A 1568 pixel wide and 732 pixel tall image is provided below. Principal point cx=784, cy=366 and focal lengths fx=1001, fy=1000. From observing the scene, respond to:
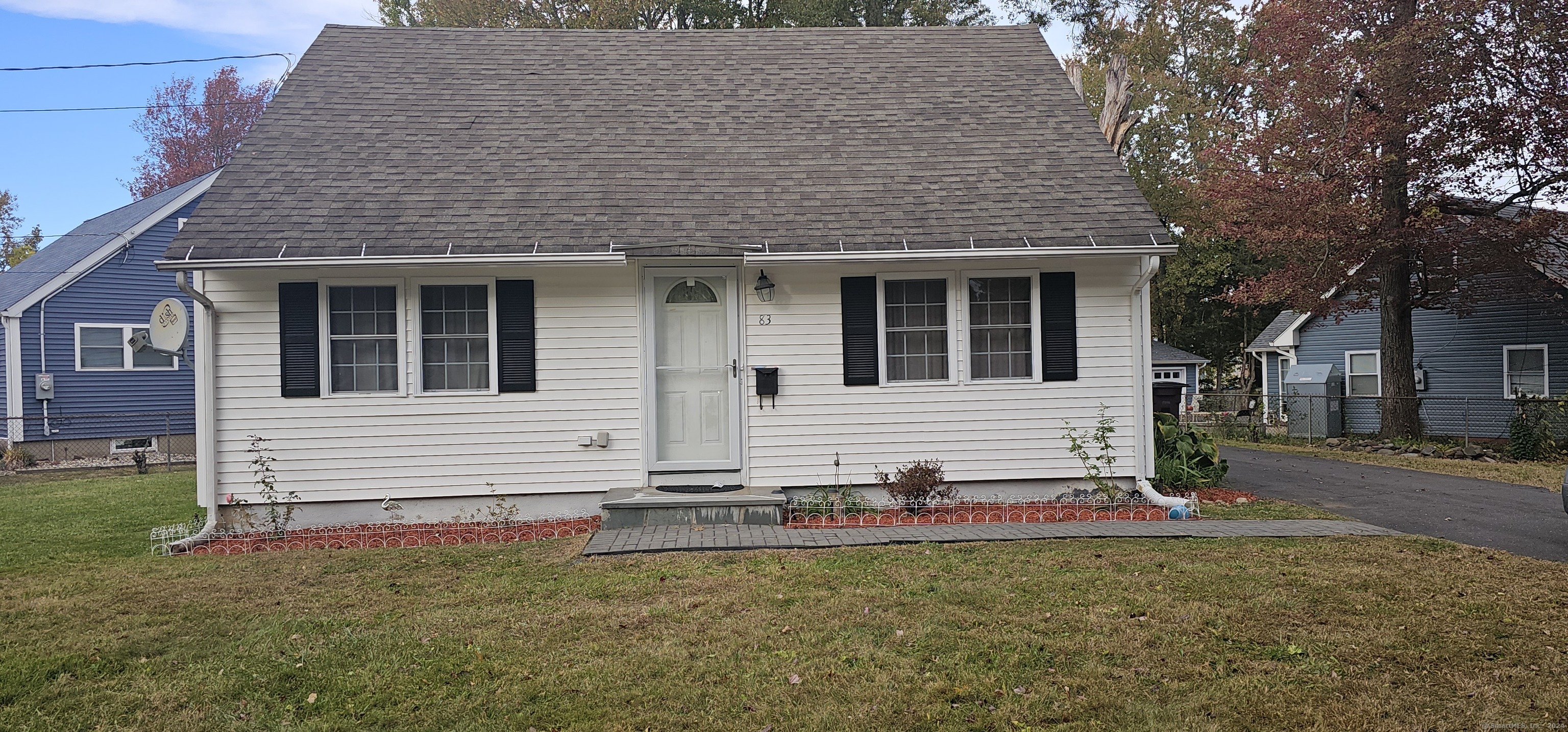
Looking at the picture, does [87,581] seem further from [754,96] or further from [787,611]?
[754,96]

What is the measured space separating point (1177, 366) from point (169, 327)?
1139 inches

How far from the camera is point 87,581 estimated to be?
7188 mm

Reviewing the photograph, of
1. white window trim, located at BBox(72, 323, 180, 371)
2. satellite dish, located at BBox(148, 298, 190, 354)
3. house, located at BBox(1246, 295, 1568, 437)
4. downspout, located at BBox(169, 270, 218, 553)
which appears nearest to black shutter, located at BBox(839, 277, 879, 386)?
downspout, located at BBox(169, 270, 218, 553)

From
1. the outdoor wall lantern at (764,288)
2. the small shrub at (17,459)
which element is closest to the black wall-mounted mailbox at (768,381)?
the outdoor wall lantern at (764,288)

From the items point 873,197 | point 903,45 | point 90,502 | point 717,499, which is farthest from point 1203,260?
point 90,502

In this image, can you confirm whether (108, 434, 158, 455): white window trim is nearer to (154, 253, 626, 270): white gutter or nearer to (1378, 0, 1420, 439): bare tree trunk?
(154, 253, 626, 270): white gutter

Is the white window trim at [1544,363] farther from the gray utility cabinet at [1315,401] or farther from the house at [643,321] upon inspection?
the house at [643,321]

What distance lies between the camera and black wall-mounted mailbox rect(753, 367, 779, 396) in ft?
33.0

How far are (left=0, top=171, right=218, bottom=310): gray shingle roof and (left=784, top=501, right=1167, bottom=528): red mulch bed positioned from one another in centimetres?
1778

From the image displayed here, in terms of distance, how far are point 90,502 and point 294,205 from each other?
5.48 m

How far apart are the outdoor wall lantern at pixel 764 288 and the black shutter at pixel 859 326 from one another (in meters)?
0.71

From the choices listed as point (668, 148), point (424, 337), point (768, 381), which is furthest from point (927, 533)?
point (668, 148)

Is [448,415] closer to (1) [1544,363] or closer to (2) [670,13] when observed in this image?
(1) [1544,363]

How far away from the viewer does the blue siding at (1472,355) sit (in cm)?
2008
